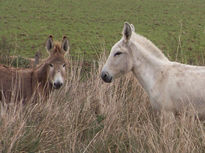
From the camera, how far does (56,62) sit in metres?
6.21

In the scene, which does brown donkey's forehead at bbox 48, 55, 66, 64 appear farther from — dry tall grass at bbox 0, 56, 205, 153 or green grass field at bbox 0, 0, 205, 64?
green grass field at bbox 0, 0, 205, 64

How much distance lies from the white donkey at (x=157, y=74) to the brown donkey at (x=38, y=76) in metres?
0.94

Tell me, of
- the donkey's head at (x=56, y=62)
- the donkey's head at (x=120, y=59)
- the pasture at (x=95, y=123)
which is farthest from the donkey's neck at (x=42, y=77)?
the donkey's head at (x=120, y=59)

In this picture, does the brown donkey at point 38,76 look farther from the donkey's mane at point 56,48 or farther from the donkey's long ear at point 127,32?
the donkey's long ear at point 127,32

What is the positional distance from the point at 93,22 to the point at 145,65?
69.5ft

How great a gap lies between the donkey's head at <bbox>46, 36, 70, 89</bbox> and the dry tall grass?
0.45 metres

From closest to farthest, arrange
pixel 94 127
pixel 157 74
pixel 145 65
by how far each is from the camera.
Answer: pixel 94 127, pixel 157 74, pixel 145 65

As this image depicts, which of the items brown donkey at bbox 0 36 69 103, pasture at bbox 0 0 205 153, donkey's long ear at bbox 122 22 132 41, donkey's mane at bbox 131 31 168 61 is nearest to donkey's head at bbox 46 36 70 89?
brown donkey at bbox 0 36 69 103

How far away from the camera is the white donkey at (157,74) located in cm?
532

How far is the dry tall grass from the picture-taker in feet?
14.4

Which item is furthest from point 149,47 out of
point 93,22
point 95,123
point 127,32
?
point 93,22

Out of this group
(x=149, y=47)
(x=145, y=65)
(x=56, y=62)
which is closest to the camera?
(x=145, y=65)

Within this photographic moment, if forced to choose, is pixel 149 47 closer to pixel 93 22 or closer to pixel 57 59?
pixel 57 59

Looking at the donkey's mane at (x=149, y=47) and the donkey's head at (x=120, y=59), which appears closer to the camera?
the donkey's head at (x=120, y=59)
